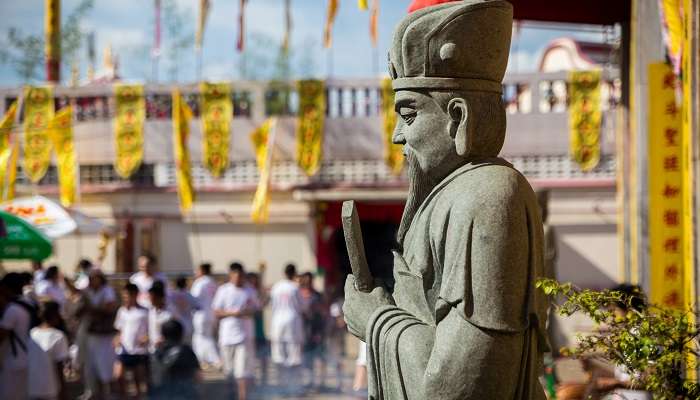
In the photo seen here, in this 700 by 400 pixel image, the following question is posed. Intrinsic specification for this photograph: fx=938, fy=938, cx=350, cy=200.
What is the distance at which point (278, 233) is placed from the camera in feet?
55.5

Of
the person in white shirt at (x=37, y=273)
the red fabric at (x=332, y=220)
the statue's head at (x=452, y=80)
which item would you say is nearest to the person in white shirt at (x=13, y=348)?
the person in white shirt at (x=37, y=273)

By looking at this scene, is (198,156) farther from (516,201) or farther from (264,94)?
(516,201)

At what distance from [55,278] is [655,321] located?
379 inches


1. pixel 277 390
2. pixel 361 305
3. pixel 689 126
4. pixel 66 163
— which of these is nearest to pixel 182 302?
pixel 277 390

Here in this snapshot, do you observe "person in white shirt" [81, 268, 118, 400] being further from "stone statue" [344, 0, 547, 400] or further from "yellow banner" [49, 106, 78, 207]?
"stone statue" [344, 0, 547, 400]

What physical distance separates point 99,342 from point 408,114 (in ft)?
25.2

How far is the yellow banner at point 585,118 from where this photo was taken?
15773 mm

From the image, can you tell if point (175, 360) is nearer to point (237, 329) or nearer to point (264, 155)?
point (237, 329)

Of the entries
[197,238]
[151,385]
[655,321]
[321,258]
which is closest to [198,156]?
[197,238]

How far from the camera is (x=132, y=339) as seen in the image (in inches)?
393

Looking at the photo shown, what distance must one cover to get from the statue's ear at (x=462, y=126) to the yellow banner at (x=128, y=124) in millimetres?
14543

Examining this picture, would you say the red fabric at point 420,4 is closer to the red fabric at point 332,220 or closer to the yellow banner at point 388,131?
the yellow banner at point 388,131

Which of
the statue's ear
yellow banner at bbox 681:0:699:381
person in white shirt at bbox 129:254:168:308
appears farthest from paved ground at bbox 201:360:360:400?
the statue's ear

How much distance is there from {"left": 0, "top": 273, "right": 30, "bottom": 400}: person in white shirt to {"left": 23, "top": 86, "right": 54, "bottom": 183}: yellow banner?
31.1 feet
